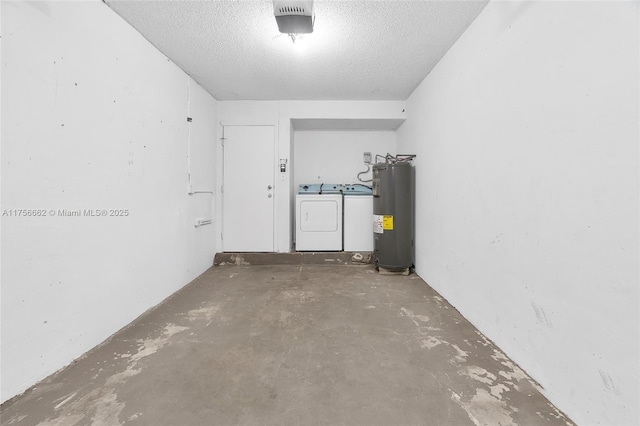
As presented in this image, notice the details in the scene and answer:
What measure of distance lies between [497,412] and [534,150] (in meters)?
1.28

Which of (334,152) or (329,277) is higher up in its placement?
(334,152)

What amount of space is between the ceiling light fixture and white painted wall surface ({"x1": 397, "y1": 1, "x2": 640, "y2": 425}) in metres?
1.23

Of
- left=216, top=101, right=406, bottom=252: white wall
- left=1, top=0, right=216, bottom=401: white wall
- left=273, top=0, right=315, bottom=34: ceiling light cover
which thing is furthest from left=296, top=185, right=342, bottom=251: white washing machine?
left=273, top=0, right=315, bottom=34: ceiling light cover

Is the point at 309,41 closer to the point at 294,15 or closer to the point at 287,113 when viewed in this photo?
the point at 294,15

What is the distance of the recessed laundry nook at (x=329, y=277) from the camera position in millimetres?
1068

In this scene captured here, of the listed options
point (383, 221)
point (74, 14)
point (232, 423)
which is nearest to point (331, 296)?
point (383, 221)

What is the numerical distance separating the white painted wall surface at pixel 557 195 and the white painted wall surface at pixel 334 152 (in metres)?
2.18

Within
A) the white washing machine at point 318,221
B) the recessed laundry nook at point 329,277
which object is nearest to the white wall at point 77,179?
the recessed laundry nook at point 329,277

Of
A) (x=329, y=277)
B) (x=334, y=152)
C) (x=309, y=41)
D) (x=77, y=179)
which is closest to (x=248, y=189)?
(x=334, y=152)

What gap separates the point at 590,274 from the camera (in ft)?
3.44

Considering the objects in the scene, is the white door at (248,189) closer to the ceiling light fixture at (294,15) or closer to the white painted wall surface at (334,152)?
the white painted wall surface at (334,152)

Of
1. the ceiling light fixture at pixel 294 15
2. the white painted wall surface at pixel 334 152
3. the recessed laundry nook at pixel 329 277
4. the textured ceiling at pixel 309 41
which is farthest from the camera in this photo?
the white painted wall surface at pixel 334 152

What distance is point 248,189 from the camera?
12.1ft

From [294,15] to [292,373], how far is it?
7.36ft
